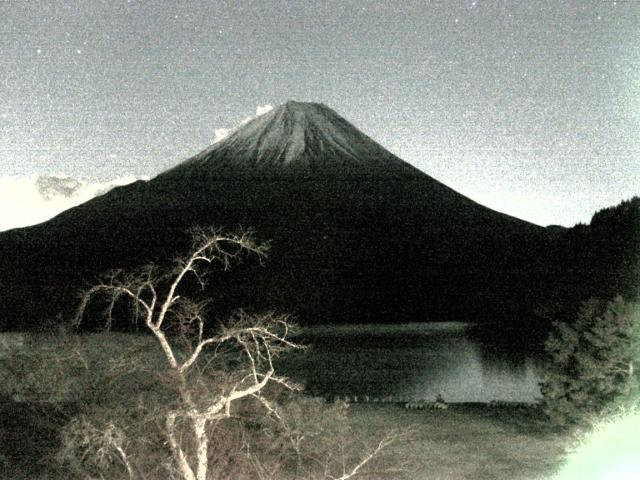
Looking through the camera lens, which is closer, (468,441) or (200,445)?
(200,445)

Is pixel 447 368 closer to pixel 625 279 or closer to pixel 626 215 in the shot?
pixel 625 279

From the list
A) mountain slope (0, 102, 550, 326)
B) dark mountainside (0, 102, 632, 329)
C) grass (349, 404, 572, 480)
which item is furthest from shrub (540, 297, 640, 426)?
mountain slope (0, 102, 550, 326)

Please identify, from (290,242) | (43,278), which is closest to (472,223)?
(290,242)

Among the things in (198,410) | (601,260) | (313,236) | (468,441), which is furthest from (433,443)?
(313,236)

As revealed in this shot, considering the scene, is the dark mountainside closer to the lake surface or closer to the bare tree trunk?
the lake surface

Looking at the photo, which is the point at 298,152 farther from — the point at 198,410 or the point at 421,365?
the point at 198,410

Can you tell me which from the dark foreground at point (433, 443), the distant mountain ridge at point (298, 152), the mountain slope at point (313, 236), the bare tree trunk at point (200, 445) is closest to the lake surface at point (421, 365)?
the dark foreground at point (433, 443)

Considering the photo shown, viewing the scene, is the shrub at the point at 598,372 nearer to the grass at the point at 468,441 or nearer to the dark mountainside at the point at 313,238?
the grass at the point at 468,441
